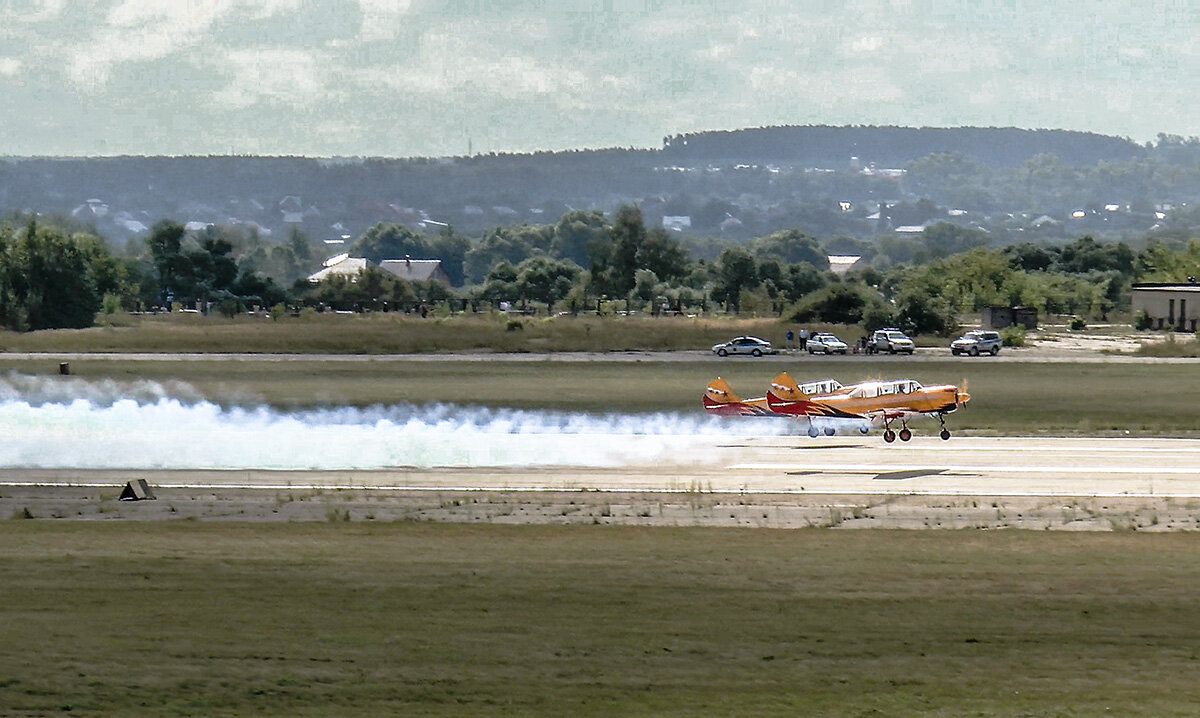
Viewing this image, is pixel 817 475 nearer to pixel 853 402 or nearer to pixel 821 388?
pixel 853 402

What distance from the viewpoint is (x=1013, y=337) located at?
141 metres

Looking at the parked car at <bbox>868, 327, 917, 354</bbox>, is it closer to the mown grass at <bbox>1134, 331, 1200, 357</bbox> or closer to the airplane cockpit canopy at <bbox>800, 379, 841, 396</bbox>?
the mown grass at <bbox>1134, 331, 1200, 357</bbox>

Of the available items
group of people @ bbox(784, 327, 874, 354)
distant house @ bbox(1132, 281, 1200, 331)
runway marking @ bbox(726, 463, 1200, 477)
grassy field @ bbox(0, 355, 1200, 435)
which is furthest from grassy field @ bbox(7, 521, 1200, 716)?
distant house @ bbox(1132, 281, 1200, 331)

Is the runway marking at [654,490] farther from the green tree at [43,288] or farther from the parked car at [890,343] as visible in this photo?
the green tree at [43,288]

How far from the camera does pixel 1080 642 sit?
31656 millimetres

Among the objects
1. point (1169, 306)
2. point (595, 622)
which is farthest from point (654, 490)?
point (1169, 306)

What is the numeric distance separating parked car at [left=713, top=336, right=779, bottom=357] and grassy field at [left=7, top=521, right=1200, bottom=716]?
260ft

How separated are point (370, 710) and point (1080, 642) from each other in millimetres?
14513

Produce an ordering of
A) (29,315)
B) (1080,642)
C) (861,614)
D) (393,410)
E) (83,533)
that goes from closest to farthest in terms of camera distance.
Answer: (1080,642) → (861,614) → (83,533) → (393,410) → (29,315)

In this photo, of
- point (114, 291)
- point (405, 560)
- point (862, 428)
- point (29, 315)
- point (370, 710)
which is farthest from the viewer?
point (114, 291)

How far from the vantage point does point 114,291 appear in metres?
184

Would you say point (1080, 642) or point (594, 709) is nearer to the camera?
point (594, 709)

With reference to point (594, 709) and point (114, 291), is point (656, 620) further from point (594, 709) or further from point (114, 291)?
point (114, 291)

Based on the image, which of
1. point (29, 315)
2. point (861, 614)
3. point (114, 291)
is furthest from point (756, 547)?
point (114, 291)
